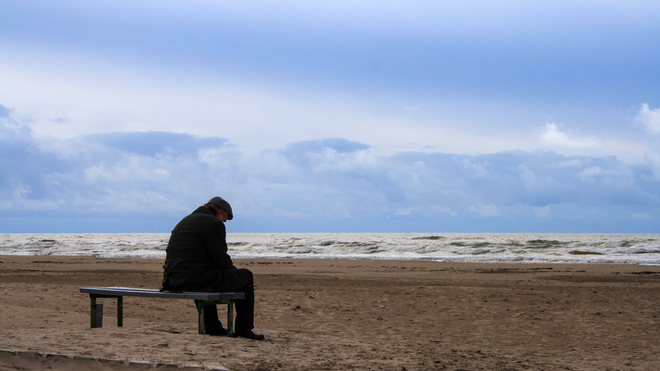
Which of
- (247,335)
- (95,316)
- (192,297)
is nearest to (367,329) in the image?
(247,335)

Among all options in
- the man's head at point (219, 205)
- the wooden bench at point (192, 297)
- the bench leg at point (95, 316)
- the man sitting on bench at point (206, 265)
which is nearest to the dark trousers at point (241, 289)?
the man sitting on bench at point (206, 265)

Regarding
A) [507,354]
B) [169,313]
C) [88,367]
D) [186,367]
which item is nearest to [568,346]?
[507,354]

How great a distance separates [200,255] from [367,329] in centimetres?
300

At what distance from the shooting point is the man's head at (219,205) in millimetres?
6161

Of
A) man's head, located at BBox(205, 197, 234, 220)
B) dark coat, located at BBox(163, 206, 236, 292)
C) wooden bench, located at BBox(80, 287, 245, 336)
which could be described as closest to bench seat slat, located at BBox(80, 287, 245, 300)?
wooden bench, located at BBox(80, 287, 245, 336)

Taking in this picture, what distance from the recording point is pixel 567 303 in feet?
34.5

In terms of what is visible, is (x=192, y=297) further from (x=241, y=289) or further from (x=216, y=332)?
(x=216, y=332)

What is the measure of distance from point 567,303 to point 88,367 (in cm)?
866

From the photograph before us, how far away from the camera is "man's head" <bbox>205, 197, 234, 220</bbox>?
6161 mm

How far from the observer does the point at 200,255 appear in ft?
19.5

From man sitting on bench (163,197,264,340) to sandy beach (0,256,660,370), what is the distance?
369 millimetres

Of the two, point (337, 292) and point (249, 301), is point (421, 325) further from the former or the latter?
point (337, 292)

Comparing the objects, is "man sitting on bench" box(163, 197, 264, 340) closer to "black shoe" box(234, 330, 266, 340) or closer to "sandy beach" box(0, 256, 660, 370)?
"black shoe" box(234, 330, 266, 340)

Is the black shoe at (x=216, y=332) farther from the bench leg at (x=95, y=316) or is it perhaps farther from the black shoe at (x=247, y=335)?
the bench leg at (x=95, y=316)
